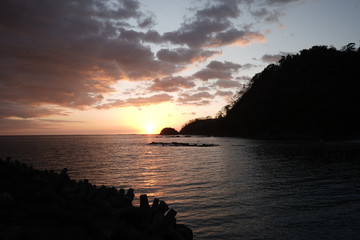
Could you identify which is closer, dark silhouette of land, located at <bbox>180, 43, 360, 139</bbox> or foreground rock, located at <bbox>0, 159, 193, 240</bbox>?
foreground rock, located at <bbox>0, 159, 193, 240</bbox>

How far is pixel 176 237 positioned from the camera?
26.7 ft

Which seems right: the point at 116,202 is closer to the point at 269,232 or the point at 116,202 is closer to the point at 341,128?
the point at 269,232

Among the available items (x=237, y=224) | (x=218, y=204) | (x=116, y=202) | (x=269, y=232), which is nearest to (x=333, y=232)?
(x=269, y=232)

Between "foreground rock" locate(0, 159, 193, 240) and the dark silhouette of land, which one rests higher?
the dark silhouette of land

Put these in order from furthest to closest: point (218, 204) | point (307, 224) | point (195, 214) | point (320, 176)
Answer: point (320, 176)
point (218, 204)
point (195, 214)
point (307, 224)

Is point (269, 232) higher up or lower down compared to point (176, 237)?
lower down

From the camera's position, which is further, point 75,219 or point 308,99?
point 308,99

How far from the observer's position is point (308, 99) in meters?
131

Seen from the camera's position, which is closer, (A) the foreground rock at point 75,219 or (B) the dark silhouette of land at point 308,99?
(A) the foreground rock at point 75,219

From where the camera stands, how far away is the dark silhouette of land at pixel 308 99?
117481mm

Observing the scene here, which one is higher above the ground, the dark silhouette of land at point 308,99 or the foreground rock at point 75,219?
the dark silhouette of land at point 308,99

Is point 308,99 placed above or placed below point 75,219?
above

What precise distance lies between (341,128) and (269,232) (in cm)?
12696

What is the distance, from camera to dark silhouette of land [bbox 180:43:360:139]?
117481 millimetres
